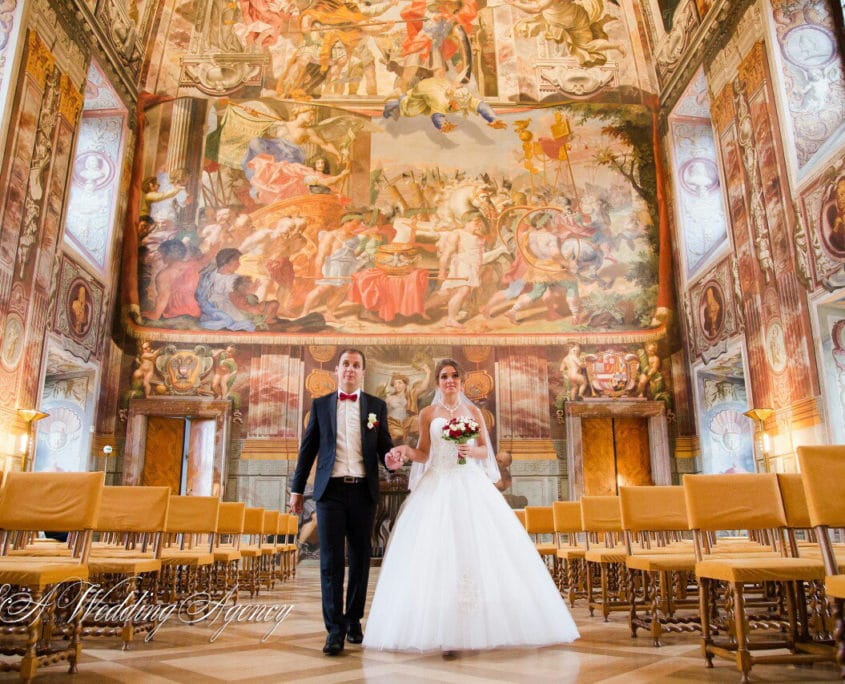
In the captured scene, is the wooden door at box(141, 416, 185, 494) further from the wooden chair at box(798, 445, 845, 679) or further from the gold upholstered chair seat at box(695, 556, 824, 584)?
the wooden chair at box(798, 445, 845, 679)

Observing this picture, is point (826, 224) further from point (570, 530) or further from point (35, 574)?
point (35, 574)

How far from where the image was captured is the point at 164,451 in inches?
594

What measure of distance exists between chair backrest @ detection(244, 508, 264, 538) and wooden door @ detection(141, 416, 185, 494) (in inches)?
289

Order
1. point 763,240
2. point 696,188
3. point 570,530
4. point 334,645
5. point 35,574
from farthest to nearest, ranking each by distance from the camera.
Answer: point 696,188
point 763,240
point 570,530
point 334,645
point 35,574

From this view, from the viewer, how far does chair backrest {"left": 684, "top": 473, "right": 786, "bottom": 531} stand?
13.1ft

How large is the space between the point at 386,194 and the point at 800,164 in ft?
29.3

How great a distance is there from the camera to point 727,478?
411cm

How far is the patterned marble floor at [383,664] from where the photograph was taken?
126 inches

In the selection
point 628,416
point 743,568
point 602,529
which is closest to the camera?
point 743,568

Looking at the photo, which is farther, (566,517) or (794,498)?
(566,517)

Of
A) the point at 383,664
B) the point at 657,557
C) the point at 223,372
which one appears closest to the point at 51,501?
the point at 383,664

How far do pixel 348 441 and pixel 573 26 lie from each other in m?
15.5

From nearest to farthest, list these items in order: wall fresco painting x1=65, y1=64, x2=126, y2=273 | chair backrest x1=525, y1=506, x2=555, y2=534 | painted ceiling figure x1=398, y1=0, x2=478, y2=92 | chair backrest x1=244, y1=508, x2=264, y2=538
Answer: chair backrest x1=244, y1=508, x2=264, y2=538
chair backrest x1=525, y1=506, x2=555, y2=534
wall fresco painting x1=65, y1=64, x2=126, y2=273
painted ceiling figure x1=398, y1=0, x2=478, y2=92

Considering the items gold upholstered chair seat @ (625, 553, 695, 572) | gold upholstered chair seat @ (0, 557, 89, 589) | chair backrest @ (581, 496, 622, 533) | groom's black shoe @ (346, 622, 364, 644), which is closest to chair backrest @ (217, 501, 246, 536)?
groom's black shoe @ (346, 622, 364, 644)
